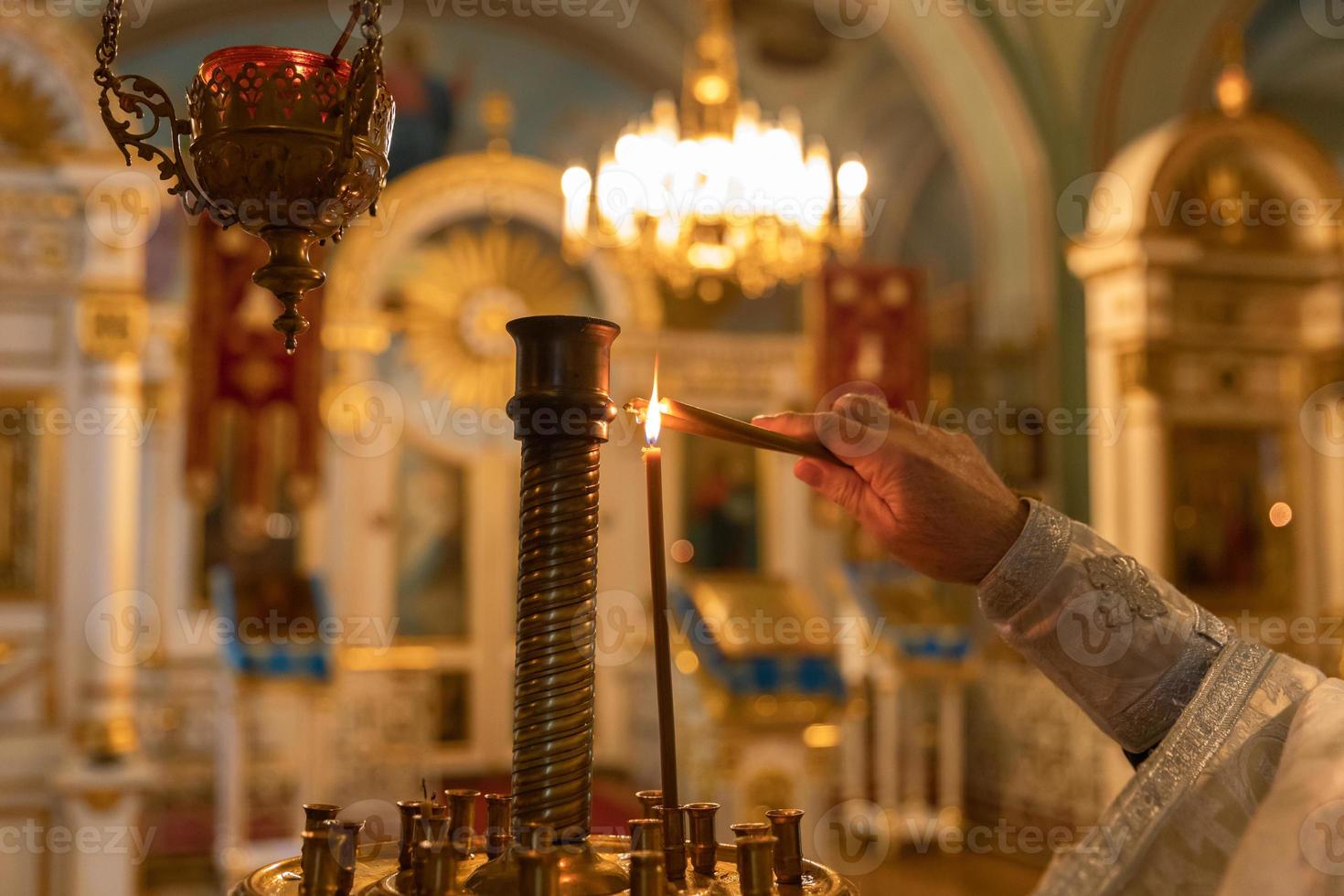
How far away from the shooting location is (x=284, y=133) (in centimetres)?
98

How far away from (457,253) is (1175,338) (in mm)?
5280

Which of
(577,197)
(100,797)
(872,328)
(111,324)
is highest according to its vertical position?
(577,197)

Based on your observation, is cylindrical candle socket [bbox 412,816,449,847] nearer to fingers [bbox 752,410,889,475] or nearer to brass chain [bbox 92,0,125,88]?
fingers [bbox 752,410,889,475]

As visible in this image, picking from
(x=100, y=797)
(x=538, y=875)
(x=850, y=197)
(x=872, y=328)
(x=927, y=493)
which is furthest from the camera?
(x=872, y=328)

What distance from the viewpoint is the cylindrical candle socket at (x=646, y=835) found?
0.93 metres

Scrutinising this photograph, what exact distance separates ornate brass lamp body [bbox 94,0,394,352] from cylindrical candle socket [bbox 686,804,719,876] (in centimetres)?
55

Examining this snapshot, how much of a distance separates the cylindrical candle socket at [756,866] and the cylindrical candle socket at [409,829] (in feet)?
0.88

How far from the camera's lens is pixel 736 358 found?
30.9 ft

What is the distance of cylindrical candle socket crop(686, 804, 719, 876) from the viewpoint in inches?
40.7

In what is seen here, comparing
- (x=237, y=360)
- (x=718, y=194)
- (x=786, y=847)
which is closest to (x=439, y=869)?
(x=786, y=847)

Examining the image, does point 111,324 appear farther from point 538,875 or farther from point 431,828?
point 538,875

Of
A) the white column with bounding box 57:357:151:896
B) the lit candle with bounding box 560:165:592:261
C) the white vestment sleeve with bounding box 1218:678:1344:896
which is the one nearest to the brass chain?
the white vestment sleeve with bounding box 1218:678:1344:896

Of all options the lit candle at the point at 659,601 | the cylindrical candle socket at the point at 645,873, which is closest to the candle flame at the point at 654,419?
the lit candle at the point at 659,601

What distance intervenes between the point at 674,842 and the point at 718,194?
540cm
